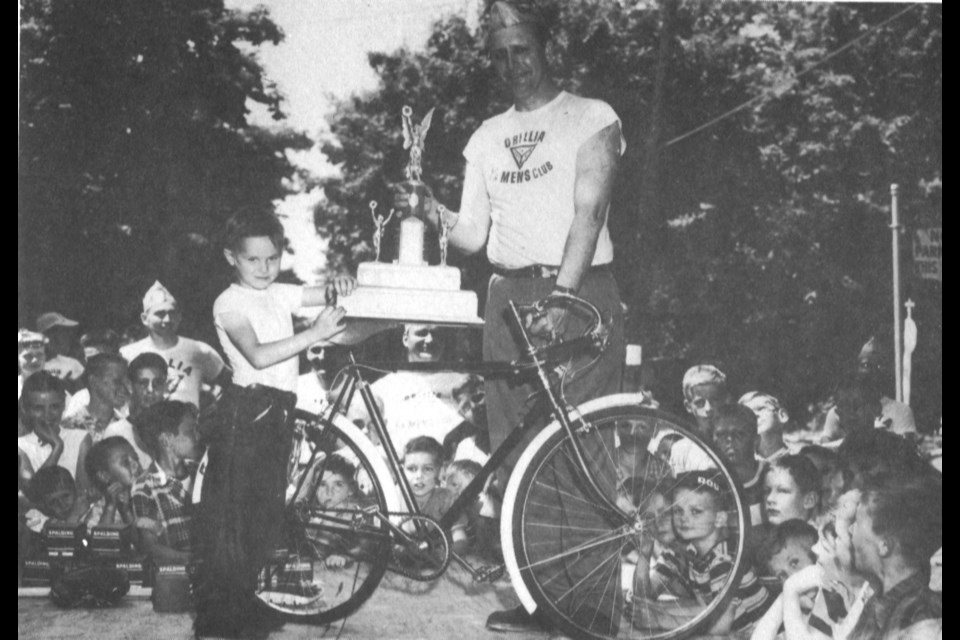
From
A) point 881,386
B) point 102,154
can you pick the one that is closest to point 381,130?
point 102,154

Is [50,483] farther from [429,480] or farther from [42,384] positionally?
[429,480]

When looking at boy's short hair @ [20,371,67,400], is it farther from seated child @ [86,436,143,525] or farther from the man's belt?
the man's belt

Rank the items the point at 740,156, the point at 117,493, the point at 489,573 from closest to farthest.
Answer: the point at 489,573 → the point at 117,493 → the point at 740,156

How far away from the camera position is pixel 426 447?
12.1 feet

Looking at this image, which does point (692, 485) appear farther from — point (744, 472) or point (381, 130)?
point (381, 130)

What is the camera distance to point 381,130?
3854mm

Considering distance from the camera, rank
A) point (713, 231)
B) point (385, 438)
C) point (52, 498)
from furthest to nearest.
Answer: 1. point (713, 231)
2. point (52, 498)
3. point (385, 438)

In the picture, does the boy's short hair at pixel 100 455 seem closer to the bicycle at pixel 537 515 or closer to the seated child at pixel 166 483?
the seated child at pixel 166 483

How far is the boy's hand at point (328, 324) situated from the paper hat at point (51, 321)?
3.17 ft

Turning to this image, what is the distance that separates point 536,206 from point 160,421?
1635 mm

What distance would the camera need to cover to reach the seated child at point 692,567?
3559 mm

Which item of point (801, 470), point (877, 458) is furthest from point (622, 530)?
point (877, 458)

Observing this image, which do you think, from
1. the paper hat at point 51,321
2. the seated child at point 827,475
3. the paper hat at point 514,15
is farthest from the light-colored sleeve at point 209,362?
the seated child at point 827,475
